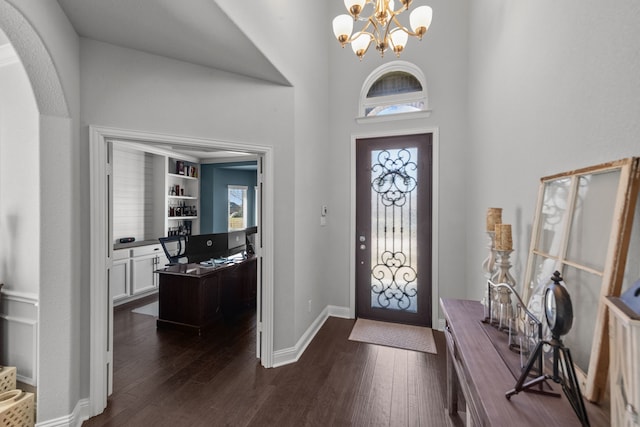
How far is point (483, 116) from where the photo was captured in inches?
101

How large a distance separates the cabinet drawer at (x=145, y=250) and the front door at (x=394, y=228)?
12.3 feet

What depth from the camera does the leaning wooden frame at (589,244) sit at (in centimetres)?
81

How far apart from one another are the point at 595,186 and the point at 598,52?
51 centimetres

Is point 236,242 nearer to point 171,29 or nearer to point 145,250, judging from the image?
point 145,250

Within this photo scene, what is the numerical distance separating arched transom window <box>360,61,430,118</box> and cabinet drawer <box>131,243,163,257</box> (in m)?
4.32

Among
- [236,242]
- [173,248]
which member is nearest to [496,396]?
[236,242]

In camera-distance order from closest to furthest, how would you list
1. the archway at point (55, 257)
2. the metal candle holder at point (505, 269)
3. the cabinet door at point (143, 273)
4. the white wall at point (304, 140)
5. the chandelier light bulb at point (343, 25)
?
the metal candle holder at point (505, 269) < the archway at point (55, 257) < the chandelier light bulb at point (343, 25) < the white wall at point (304, 140) < the cabinet door at point (143, 273)

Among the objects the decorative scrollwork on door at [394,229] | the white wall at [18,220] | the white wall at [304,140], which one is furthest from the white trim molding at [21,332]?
the decorative scrollwork on door at [394,229]

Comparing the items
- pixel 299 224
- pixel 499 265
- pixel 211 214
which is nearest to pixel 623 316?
pixel 499 265

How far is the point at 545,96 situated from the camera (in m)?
1.38

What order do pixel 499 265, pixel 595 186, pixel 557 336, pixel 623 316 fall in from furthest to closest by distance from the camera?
pixel 499 265, pixel 595 186, pixel 557 336, pixel 623 316

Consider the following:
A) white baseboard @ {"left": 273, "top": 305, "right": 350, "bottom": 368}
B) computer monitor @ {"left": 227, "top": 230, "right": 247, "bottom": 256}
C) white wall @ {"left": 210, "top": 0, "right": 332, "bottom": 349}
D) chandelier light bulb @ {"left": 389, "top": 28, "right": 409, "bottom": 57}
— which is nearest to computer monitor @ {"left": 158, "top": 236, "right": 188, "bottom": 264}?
computer monitor @ {"left": 227, "top": 230, "right": 247, "bottom": 256}

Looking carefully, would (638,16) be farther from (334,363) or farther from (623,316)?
(334,363)

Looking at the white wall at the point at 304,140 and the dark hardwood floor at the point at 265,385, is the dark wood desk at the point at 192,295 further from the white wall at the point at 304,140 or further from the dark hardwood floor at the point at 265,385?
the white wall at the point at 304,140
